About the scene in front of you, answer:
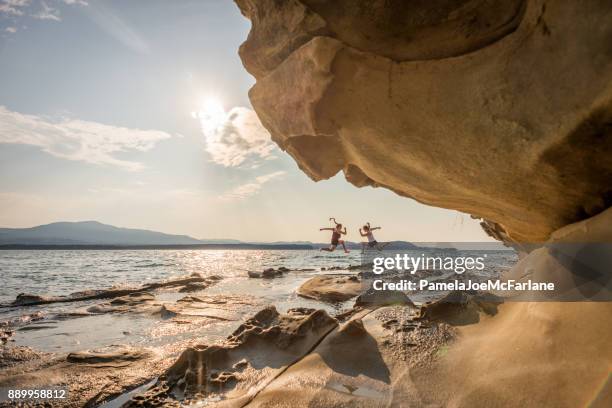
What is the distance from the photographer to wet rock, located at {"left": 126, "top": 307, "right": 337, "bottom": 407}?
12.2 feet

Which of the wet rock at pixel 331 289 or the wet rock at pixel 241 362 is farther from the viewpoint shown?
the wet rock at pixel 331 289

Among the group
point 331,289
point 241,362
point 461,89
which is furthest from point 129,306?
point 461,89

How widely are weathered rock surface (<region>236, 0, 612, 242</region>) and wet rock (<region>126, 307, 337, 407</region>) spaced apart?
3196 mm

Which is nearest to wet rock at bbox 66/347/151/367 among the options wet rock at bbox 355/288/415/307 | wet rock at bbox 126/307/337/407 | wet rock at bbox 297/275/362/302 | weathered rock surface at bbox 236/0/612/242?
wet rock at bbox 126/307/337/407

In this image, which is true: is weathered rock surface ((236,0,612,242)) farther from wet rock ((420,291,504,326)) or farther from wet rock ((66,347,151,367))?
wet rock ((66,347,151,367))

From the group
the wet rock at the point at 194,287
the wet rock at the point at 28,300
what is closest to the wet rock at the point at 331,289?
the wet rock at the point at 194,287

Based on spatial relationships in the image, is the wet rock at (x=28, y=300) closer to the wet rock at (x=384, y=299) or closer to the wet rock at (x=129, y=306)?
the wet rock at (x=129, y=306)

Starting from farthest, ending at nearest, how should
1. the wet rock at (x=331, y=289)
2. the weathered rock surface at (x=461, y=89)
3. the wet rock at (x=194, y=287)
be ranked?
the wet rock at (x=194, y=287)
the wet rock at (x=331, y=289)
the weathered rock surface at (x=461, y=89)

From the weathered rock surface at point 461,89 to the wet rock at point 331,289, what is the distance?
24.7 ft

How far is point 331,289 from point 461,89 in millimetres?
10426

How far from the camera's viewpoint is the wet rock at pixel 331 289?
38.2 feet

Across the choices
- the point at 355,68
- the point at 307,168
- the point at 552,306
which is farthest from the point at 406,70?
the point at 552,306

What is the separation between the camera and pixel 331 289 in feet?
41.5

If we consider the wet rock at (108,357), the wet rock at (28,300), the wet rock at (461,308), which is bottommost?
the wet rock at (28,300)
